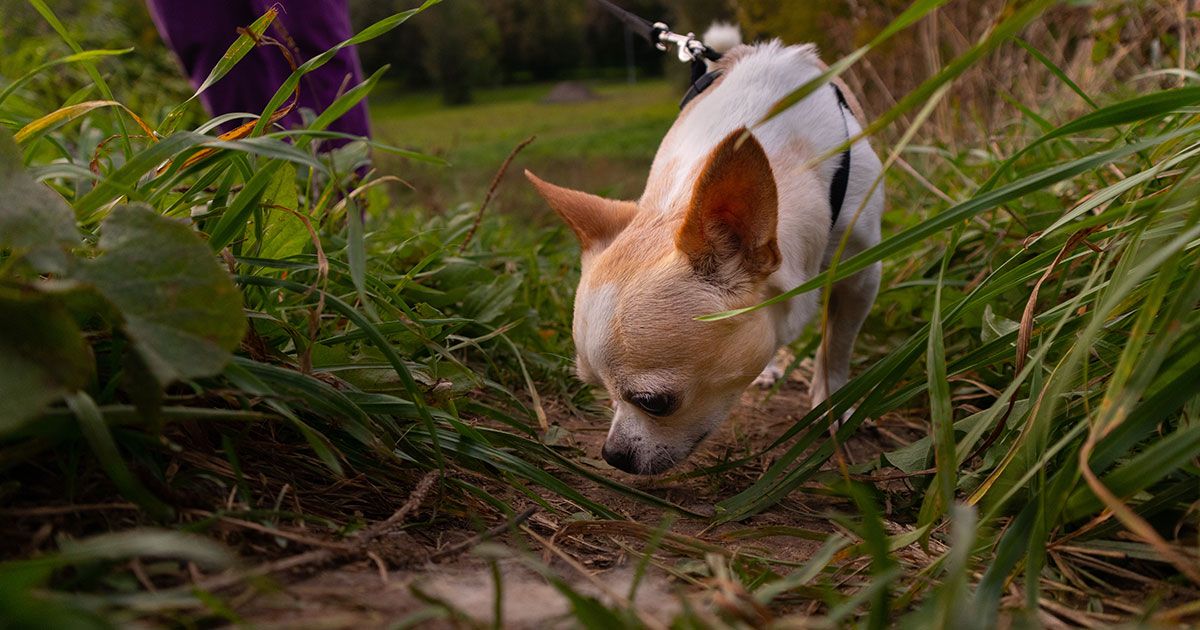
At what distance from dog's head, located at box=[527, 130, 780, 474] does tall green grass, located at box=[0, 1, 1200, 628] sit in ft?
0.56

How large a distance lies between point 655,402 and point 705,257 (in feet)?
1.09

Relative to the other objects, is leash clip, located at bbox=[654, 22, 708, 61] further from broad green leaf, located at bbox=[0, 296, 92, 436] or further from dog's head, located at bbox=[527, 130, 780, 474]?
broad green leaf, located at bbox=[0, 296, 92, 436]

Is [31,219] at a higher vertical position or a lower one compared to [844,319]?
higher

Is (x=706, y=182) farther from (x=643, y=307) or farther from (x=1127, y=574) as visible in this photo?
(x=1127, y=574)

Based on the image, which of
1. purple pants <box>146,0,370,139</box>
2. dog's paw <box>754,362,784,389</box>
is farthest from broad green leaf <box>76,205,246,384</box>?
dog's paw <box>754,362,784,389</box>

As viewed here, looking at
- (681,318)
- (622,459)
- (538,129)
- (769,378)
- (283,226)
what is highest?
(283,226)

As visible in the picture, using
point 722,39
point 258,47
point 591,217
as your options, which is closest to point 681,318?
point 591,217

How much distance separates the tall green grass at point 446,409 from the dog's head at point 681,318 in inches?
6.7

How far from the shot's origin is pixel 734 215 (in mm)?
1792

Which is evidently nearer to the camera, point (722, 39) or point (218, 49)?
point (218, 49)

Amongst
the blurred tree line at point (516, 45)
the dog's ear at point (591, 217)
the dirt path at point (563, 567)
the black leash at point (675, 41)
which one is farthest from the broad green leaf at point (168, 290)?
the blurred tree line at point (516, 45)

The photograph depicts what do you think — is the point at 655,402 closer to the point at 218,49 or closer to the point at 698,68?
the point at 698,68

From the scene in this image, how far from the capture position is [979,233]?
2.65 meters

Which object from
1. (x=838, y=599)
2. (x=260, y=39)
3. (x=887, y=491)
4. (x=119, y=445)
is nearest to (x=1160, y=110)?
(x=887, y=491)
